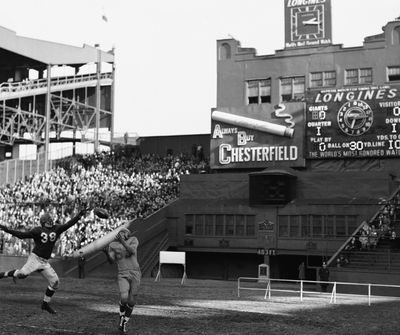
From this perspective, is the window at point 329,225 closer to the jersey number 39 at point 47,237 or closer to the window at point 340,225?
the window at point 340,225

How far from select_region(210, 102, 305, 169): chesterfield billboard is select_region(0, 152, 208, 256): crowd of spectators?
3.97 m

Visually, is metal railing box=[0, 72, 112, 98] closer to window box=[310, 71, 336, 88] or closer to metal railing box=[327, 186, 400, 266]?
window box=[310, 71, 336, 88]

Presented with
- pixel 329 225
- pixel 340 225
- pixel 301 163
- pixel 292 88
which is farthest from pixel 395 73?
pixel 329 225

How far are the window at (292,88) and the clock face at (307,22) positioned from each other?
3136mm

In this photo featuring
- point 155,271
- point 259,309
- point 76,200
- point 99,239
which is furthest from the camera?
point 76,200

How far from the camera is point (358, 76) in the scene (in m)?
48.2

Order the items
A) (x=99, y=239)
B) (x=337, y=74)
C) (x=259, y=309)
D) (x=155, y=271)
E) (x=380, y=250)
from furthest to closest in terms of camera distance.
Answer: (x=337, y=74) → (x=155, y=271) → (x=99, y=239) → (x=380, y=250) → (x=259, y=309)

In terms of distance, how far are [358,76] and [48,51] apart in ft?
109

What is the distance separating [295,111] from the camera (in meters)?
45.5

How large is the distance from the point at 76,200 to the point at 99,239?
6.82 m

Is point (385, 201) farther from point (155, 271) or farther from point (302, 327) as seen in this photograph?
point (302, 327)

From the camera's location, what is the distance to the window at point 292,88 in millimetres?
49781

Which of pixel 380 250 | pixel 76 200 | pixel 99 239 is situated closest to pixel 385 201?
pixel 380 250

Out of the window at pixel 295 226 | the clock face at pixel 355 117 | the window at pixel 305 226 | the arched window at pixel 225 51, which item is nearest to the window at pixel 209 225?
the window at pixel 295 226
